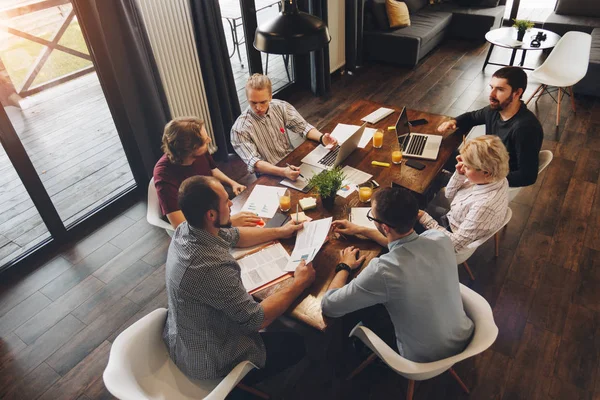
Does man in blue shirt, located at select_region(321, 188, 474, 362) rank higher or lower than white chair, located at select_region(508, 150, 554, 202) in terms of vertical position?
higher

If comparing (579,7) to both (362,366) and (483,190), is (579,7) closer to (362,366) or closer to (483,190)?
(483,190)

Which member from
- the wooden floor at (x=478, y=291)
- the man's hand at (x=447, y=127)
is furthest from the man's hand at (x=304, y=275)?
the man's hand at (x=447, y=127)

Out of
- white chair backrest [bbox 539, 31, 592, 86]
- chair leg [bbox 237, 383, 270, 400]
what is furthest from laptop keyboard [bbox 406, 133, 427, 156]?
white chair backrest [bbox 539, 31, 592, 86]

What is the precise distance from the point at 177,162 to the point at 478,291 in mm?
2129

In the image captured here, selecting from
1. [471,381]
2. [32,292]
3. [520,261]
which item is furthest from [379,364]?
[32,292]

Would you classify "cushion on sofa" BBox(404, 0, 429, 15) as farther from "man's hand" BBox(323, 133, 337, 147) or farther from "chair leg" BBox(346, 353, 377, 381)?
"chair leg" BBox(346, 353, 377, 381)

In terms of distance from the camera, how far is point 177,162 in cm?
237

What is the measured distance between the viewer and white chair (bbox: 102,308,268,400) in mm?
1577

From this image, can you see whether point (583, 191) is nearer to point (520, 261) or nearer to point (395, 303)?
point (520, 261)

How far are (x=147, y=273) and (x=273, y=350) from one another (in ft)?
5.01

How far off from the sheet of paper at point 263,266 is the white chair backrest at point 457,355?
1.54 ft

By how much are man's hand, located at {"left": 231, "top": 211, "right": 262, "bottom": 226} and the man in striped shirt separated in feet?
1.34

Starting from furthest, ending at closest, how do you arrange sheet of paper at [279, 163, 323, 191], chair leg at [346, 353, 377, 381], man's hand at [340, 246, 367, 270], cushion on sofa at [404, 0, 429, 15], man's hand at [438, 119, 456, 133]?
cushion on sofa at [404, 0, 429, 15] → man's hand at [438, 119, 456, 133] → sheet of paper at [279, 163, 323, 191] → chair leg at [346, 353, 377, 381] → man's hand at [340, 246, 367, 270]

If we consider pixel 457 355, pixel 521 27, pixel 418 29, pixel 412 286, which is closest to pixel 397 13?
pixel 418 29
